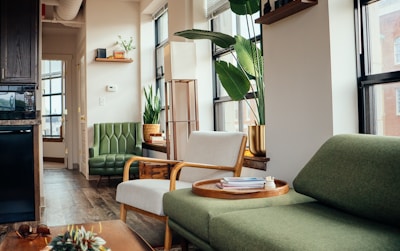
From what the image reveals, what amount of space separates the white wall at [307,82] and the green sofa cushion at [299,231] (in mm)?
600

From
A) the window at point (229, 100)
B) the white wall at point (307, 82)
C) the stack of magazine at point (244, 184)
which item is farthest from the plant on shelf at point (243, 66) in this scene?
the stack of magazine at point (244, 184)

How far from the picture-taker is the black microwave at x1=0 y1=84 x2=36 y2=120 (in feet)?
13.0

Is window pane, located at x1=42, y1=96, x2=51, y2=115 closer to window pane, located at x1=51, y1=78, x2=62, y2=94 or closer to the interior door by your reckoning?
window pane, located at x1=51, y1=78, x2=62, y2=94

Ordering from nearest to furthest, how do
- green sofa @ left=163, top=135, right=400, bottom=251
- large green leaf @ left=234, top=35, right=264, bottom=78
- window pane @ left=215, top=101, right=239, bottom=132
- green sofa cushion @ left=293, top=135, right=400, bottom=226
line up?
green sofa @ left=163, top=135, right=400, bottom=251 < green sofa cushion @ left=293, top=135, right=400, bottom=226 < large green leaf @ left=234, top=35, right=264, bottom=78 < window pane @ left=215, top=101, right=239, bottom=132

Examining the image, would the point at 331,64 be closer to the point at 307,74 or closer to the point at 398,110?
the point at 307,74

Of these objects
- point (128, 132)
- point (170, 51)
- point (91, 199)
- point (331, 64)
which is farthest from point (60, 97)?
point (331, 64)

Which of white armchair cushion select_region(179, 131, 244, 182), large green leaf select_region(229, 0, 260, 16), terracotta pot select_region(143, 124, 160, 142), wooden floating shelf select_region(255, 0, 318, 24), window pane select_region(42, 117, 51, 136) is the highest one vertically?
large green leaf select_region(229, 0, 260, 16)

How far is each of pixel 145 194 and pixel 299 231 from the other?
1373 millimetres

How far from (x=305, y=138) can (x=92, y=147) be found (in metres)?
3.83

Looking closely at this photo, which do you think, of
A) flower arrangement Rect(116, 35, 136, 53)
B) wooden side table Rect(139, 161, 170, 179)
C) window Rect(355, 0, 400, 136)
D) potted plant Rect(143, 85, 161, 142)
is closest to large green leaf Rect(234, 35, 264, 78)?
window Rect(355, 0, 400, 136)

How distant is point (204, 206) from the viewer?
201 centimetres

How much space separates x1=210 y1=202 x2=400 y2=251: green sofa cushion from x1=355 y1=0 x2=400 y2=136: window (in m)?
0.68

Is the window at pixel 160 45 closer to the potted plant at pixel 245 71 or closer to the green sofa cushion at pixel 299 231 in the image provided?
the potted plant at pixel 245 71

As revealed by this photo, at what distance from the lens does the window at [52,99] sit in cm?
876
